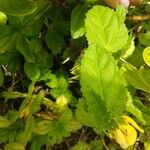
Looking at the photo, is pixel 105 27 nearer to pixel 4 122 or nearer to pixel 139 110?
pixel 139 110

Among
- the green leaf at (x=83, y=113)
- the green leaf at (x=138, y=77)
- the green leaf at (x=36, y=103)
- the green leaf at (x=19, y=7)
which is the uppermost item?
the green leaf at (x=19, y=7)

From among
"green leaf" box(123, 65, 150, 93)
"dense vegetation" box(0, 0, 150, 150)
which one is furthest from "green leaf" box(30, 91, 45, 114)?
"green leaf" box(123, 65, 150, 93)

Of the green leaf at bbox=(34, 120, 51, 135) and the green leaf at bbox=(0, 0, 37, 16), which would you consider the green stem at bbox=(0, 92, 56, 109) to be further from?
the green leaf at bbox=(0, 0, 37, 16)

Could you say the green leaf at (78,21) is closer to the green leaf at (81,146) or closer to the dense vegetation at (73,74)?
the dense vegetation at (73,74)

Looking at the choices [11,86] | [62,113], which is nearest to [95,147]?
[62,113]

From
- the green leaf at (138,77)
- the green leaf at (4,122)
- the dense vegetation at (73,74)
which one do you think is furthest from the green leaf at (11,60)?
the green leaf at (138,77)

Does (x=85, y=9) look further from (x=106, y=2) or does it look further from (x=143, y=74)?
(x=143, y=74)

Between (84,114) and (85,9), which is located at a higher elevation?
(85,9)
